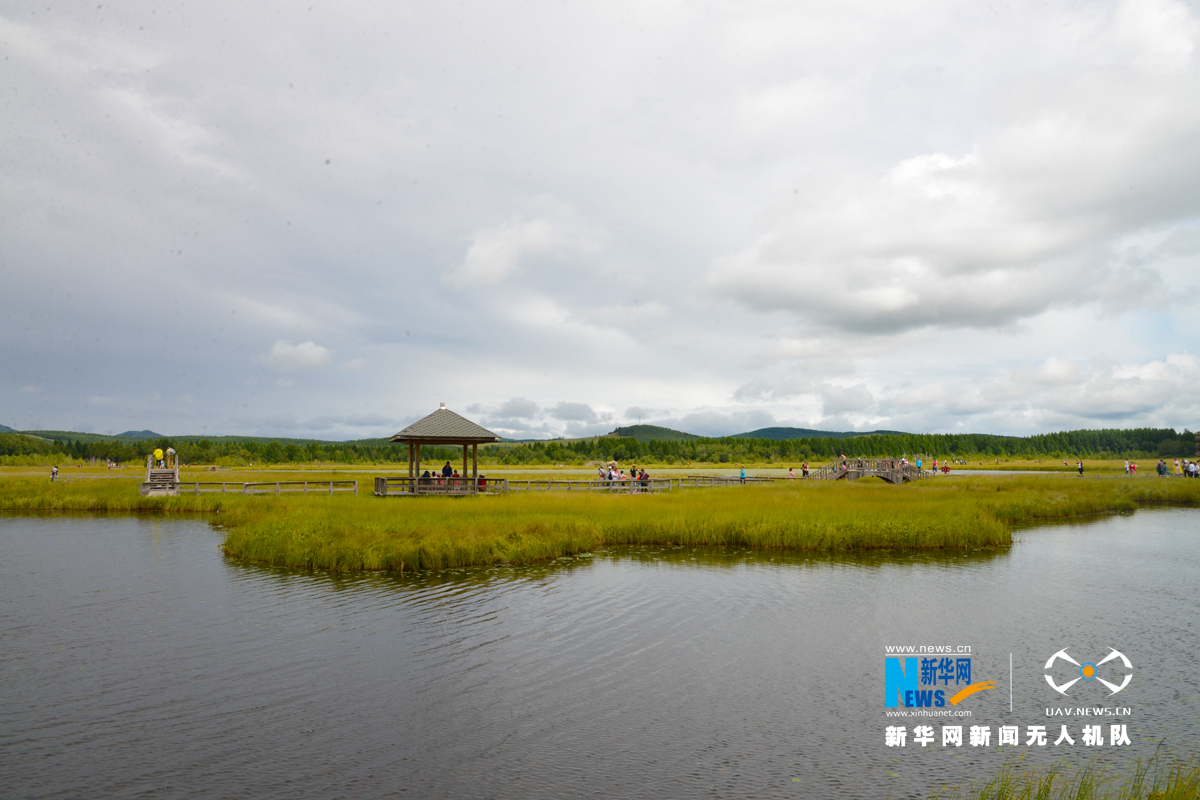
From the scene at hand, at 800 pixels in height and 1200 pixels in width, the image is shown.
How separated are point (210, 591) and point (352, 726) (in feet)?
35.2

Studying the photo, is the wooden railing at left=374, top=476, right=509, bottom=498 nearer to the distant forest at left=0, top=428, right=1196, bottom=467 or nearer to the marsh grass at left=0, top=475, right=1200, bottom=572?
the marsh grass at left=0, top=475, right=1200, bottom=572

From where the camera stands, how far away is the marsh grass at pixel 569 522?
2208 centimetres

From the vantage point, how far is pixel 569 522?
2656 cm

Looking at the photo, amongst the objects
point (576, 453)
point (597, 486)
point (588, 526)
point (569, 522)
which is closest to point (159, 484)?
point (597, 486)

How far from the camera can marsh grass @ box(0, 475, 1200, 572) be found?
72.4 ft

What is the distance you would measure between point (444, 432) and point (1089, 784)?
109 feet

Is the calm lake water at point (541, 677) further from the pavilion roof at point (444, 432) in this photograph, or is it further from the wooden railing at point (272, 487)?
the wooden railing at point (272, 487)

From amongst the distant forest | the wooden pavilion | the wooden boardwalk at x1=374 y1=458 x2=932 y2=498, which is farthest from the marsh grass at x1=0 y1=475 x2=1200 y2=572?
the distant forest

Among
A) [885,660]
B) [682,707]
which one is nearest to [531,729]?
[682,707]

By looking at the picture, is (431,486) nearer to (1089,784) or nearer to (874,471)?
(1089,784)

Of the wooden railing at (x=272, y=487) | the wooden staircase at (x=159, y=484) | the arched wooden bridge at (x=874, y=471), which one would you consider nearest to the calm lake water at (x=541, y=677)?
the wooden railing at (x=272, y=487)

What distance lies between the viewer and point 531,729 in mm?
9438

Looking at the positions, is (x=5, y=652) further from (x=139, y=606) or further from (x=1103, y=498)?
(x=1103, y=498)

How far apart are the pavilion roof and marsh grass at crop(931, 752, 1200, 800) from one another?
31.6 meters
